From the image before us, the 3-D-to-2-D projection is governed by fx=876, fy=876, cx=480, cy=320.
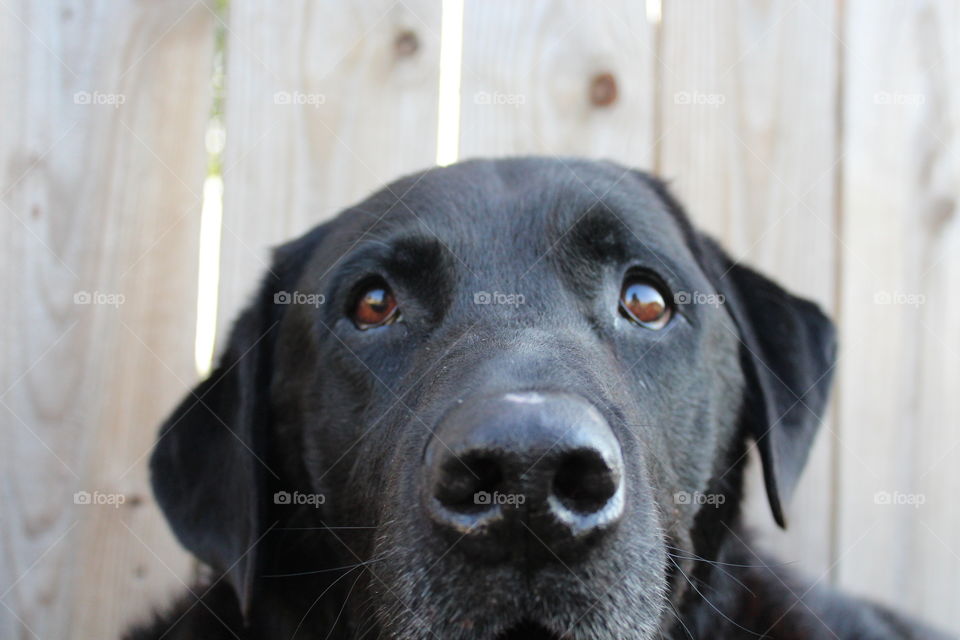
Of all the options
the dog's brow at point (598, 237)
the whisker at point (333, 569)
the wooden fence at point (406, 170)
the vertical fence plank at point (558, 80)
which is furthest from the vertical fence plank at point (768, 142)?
the whisker at point (333, 569)

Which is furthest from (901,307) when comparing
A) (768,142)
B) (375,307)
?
(375,307)

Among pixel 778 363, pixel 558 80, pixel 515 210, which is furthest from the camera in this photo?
pixel 558 80

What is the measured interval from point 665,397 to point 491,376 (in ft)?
2.43

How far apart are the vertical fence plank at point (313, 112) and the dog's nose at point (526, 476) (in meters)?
1.85

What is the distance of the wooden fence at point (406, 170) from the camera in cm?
313

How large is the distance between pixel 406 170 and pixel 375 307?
42.5 inches

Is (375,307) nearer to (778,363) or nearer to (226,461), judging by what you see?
(226,461)

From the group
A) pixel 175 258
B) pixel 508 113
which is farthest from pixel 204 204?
pixel 508 113

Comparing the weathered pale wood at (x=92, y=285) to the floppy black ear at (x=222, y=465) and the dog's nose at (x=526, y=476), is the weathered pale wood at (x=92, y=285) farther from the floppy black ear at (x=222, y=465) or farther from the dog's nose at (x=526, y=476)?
the dog's nose at (x=526, y=476)

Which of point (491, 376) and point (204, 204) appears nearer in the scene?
point (491, 376)

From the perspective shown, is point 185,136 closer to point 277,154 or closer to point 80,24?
point 277,154

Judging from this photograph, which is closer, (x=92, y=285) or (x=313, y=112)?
(x=92, y=285)

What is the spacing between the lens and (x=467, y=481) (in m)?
1.65

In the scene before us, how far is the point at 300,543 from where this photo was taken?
8.55ft
